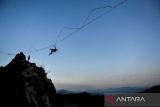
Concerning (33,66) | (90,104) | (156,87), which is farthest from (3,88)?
(156,87)

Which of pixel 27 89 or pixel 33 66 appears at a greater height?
pixel 33 66

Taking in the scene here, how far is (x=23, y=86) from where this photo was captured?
1001 inches

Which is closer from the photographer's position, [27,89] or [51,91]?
[27,89]

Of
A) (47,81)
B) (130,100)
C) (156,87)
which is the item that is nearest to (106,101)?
(130,100)

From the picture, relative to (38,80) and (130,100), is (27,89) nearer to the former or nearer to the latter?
(38,80)

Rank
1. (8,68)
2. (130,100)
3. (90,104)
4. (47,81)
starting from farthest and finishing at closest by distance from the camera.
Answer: (90,104)
(47,81)
(8,68)
(130,100)

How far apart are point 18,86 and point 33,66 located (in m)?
6.59

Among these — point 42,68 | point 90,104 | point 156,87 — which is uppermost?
point 42,68

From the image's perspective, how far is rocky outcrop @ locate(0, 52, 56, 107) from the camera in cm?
2463

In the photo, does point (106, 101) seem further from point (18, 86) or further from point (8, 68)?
point (8, 68)

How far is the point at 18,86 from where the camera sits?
2561 cm

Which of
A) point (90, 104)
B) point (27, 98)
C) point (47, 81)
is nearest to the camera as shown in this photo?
point (27, 98)

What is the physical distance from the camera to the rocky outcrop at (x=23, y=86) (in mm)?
24634

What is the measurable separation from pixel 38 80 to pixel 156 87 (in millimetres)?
18964
